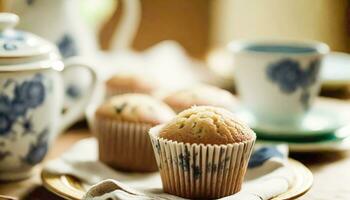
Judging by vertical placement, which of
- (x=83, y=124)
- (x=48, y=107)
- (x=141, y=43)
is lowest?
(x=141, y=43)

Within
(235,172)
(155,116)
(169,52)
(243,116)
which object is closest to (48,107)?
(155,116)

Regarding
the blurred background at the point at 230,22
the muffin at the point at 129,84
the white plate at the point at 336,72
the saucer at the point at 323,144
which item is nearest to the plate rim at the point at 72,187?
the saucer at the point at 323,144

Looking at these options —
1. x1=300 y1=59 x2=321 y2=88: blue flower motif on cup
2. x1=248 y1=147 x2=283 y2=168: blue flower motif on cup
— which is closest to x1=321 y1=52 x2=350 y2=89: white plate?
x1=300 y1=59 x2=321 y2=88: blue flower motif on cup

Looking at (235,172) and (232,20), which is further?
(232,20)

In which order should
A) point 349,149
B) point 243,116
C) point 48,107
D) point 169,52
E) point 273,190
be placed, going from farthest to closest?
point 169,52 → point 243,116 → point 349,149 → point 48,107 → point 273,190

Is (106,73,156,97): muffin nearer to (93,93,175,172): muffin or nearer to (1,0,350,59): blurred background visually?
(93,93,175,172): muffin

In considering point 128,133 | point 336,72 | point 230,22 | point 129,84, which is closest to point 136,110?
point 128,133

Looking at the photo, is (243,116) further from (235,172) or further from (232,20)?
(232,20)
